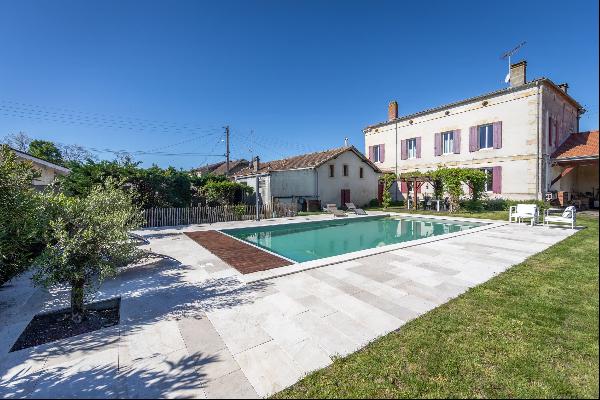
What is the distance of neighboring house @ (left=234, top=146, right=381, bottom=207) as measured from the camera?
74.9 ft

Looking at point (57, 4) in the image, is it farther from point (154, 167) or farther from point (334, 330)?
point (334, 330)

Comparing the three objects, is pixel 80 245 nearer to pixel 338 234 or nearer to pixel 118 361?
pixel 118 361

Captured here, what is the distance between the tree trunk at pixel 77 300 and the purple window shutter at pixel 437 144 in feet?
83.1

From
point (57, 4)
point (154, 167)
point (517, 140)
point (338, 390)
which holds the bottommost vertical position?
point (338, 390)

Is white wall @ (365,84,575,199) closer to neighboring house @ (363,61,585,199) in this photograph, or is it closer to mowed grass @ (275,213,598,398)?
neighboring house @ (363,61,585,199)

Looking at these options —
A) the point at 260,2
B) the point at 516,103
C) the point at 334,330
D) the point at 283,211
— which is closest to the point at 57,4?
the point at 260,2

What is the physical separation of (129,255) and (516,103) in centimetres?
2430

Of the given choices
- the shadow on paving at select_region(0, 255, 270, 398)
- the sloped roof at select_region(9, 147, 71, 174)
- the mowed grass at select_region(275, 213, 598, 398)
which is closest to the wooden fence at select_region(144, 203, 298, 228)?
the sloped roof at select_region(9, 147, 71, 174)

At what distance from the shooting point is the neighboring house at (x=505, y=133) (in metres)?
17.8

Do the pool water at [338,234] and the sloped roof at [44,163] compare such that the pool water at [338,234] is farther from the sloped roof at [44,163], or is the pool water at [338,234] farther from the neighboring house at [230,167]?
the neighboring house at [230,167]

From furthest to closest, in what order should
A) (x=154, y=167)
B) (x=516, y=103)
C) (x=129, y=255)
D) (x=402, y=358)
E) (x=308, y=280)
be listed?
(x=516, y=103) < (x=154, y=167) < (x=308, y=280) < (x=129, y=255) < (x=402, y=358)

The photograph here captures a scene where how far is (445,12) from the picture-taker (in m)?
9.66

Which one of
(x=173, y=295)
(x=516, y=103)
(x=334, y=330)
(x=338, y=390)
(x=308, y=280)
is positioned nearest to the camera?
(x=338, y=390)

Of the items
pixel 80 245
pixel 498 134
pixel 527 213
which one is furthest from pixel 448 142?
pixel 80 245
